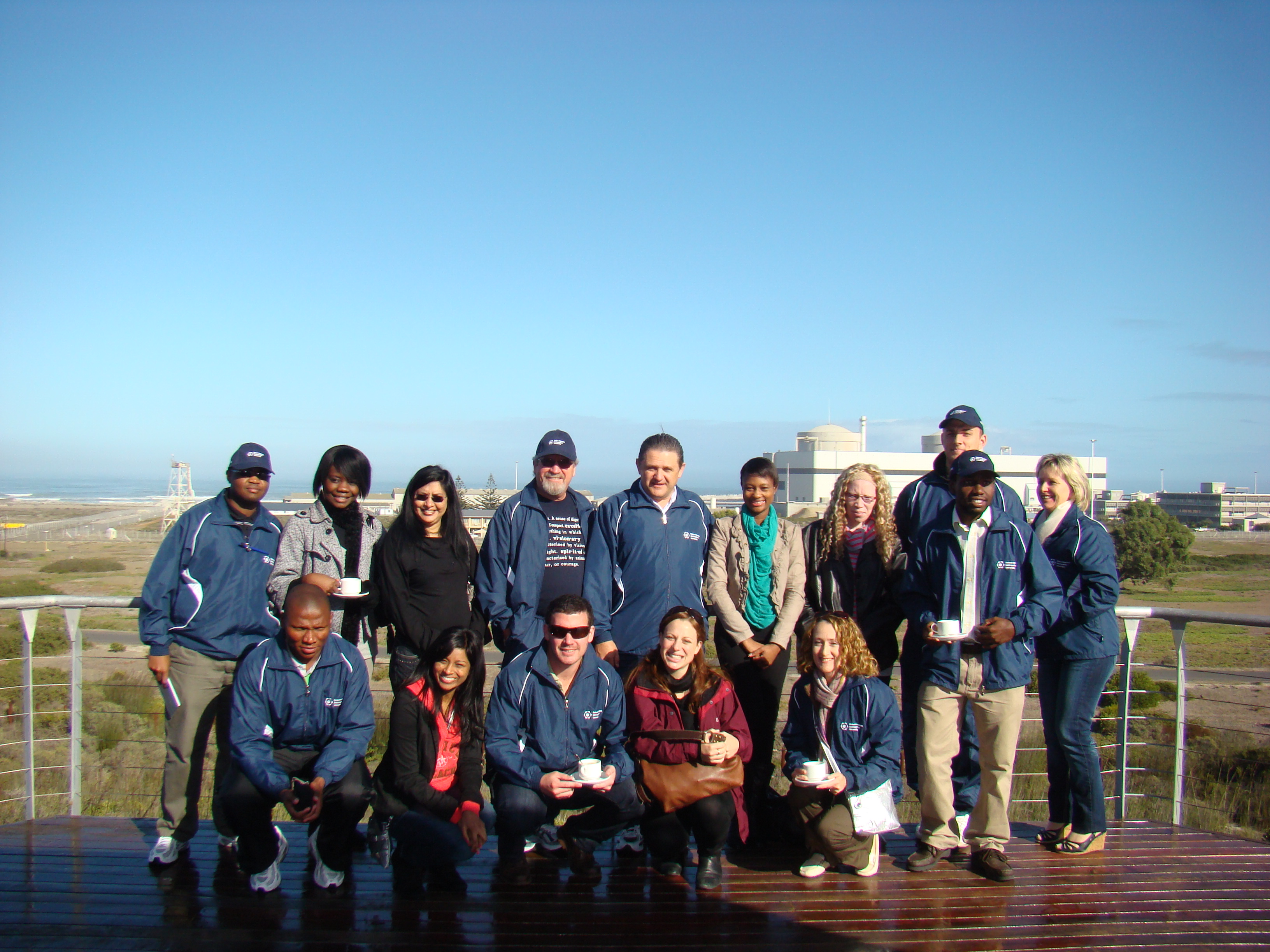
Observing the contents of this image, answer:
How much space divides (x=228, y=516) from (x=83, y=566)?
43.4 metres

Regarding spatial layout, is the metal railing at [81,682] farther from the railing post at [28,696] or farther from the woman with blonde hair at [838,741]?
the woman with blonde hair at [838,741]

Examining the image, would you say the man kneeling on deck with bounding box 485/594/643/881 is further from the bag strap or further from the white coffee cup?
the white coffee cup

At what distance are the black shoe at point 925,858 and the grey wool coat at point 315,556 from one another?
8.34ft

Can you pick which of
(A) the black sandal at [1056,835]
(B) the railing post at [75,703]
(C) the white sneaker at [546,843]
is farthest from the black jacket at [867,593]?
(B) the railing post at [75,703]

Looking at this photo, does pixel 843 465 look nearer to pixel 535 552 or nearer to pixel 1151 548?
pixel 1151 548

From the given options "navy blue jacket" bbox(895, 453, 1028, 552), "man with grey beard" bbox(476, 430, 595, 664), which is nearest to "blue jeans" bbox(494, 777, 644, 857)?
"man with grey beard" bbox(476, 430, 595, 664)

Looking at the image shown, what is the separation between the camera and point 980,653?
334cm

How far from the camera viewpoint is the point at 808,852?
3.47 meters

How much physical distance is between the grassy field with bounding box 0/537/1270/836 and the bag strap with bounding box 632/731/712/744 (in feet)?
5.62

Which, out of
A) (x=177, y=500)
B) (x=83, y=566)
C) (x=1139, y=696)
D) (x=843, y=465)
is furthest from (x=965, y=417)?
(x=177, y=500)

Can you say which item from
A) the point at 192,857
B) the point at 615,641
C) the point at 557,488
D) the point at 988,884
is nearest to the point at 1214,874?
the point at 988,884

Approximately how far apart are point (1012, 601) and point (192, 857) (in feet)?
11.8

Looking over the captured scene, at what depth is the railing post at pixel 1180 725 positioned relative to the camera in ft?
12.5

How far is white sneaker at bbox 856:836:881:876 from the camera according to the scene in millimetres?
3258
